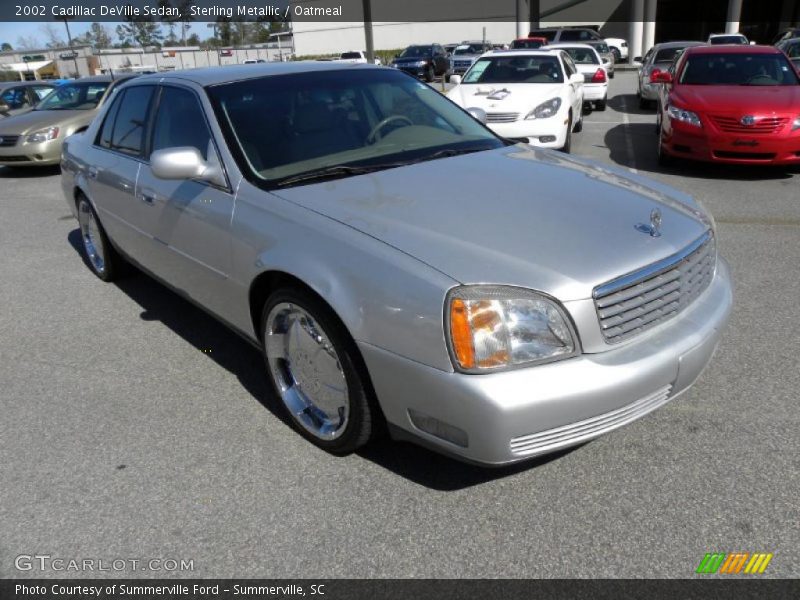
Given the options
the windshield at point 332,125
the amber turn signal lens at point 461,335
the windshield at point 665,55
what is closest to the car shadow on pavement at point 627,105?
the windshield at point 665,55

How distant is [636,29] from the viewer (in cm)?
3606

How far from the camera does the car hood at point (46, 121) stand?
1084 centimetres

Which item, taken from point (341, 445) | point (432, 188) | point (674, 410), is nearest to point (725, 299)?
point (674, 410)

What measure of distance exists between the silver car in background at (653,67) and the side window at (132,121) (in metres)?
11.8

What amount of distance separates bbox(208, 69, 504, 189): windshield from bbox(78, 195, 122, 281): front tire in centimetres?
209

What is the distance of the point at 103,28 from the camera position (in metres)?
98.1

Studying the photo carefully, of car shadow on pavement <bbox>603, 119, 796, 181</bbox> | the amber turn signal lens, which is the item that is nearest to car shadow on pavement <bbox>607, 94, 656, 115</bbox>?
car shadow on pavement <bbox>603, 119, 796, 181</bbox>

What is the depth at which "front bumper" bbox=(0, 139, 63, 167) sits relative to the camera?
35.3 ft

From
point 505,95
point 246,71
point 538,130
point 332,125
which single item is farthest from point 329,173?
point 505,95

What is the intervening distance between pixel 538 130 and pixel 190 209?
6191 mm

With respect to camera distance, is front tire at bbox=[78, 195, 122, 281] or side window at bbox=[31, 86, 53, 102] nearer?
front tire at bbox=[78, 195, 122, 281]

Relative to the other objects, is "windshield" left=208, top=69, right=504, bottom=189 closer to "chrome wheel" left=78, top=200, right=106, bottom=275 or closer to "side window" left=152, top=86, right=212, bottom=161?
"side window" left=152, top=86, right=212, bottom=161

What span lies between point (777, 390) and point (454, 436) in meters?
1.94

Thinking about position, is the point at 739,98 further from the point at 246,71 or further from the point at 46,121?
the point at 46,121
